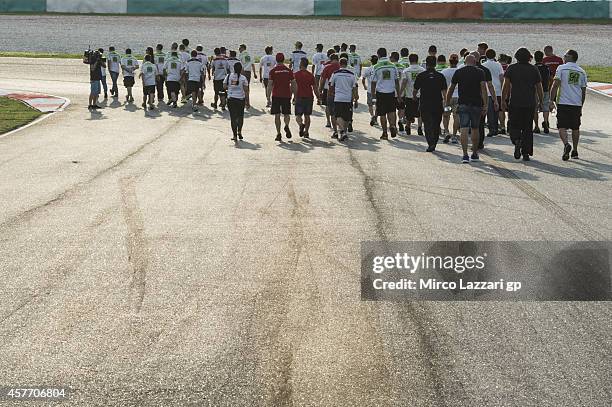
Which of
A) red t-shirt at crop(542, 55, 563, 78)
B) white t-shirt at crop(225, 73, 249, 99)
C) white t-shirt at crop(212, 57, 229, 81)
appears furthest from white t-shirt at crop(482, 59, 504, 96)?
white t-shirt at crop(212, 57, 229, 81)

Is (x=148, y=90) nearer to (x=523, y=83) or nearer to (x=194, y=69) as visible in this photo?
(x=194, y=69)

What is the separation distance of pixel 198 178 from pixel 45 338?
7.05m

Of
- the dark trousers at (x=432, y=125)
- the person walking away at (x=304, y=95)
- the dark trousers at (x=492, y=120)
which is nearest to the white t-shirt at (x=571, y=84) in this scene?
the dark trousers at (x=432, y=125)

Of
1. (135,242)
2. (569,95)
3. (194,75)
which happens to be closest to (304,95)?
(569,95)

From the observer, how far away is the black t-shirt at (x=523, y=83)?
48.8 ft

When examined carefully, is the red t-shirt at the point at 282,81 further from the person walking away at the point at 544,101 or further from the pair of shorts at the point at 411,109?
the person walking away at the point at 544,101

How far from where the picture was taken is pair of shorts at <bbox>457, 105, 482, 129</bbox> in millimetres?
14797

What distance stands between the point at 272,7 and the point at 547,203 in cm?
4138

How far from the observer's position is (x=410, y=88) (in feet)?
59.7

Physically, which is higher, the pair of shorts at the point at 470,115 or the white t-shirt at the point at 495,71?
the white t-shirt at the point at 495,71

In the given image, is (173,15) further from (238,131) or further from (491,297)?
(491,297)

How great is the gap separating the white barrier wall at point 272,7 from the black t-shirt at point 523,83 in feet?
119

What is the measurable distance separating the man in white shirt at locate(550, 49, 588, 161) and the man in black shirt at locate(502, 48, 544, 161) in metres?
0.38

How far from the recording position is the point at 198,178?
44.2 ft
